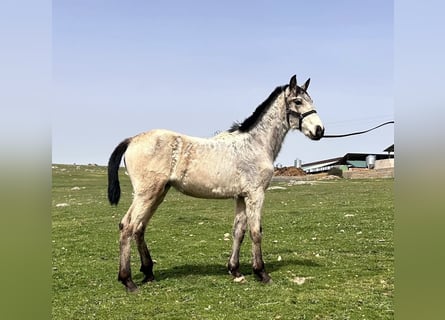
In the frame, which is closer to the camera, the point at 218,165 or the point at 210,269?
the point at 218,165

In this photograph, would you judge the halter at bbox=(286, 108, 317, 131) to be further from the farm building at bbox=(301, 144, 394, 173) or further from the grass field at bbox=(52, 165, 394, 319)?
the farm building at bbox=(301, 144, 394, 173)

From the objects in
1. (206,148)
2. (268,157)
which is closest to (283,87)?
(268,157)

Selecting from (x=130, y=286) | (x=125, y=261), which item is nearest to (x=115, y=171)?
(x=125, y=261)

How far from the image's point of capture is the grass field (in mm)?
5957

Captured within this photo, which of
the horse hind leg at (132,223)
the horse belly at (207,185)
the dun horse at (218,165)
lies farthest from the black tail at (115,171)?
the horse belly at (207,185)

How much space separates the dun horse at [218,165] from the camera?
699cm

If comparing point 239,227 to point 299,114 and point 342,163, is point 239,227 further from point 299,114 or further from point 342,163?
point 342,163

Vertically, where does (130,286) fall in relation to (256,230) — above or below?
below

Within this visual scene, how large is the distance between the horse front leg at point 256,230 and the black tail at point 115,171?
2313 mm

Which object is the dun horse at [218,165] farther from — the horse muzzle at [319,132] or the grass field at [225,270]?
the grass field at [225,270]

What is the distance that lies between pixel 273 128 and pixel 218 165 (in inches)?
54.2

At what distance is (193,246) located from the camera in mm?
10812

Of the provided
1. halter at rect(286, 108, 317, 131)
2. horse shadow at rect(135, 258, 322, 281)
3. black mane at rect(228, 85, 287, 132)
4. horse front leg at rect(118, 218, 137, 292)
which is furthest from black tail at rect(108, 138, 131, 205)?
halter at rect(286, 108, 317, 131)

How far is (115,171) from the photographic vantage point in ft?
23.7
